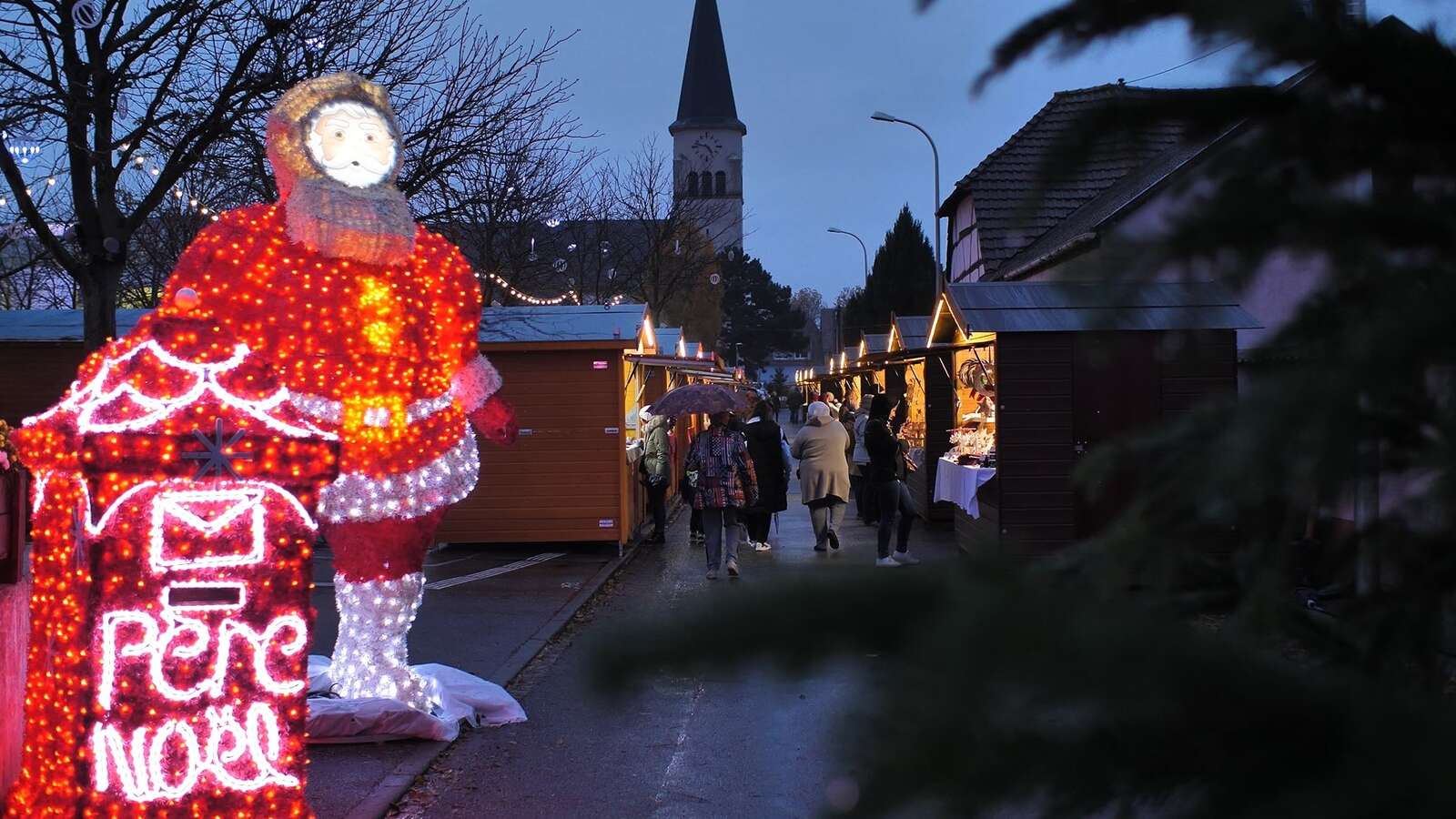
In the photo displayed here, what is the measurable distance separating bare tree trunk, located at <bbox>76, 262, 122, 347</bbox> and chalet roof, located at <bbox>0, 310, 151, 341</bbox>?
638cm

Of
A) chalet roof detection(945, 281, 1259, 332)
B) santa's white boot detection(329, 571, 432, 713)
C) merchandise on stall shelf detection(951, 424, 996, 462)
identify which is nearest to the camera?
chalet roof detection(945, 281, 1259, 332)

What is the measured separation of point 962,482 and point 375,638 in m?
7.80

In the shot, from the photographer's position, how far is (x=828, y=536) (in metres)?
13.0

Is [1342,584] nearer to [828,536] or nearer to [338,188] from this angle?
[338,188]

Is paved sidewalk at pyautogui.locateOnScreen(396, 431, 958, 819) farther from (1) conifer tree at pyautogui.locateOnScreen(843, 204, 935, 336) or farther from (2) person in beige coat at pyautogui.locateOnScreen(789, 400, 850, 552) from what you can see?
(1) conifer tree at pyautogui.locateOnScreen(843, 204, 935, 336)

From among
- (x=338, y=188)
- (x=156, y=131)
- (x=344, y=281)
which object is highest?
(x=156, y=131)

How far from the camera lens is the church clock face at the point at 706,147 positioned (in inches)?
3339

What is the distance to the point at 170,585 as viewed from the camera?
404cm

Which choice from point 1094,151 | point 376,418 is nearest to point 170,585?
point 376,418

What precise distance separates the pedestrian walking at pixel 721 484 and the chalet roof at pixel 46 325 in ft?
26.7

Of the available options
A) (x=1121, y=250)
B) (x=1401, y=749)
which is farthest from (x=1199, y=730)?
(x=1121, y=250)

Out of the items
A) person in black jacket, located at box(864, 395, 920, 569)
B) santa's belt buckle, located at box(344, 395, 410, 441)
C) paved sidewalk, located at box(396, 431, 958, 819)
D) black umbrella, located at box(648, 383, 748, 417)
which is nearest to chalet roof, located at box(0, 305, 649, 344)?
black umbrella, located at box(648, 383, 748, 417)

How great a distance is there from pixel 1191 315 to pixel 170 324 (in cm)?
410

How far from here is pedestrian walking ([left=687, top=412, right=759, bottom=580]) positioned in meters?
11.8
